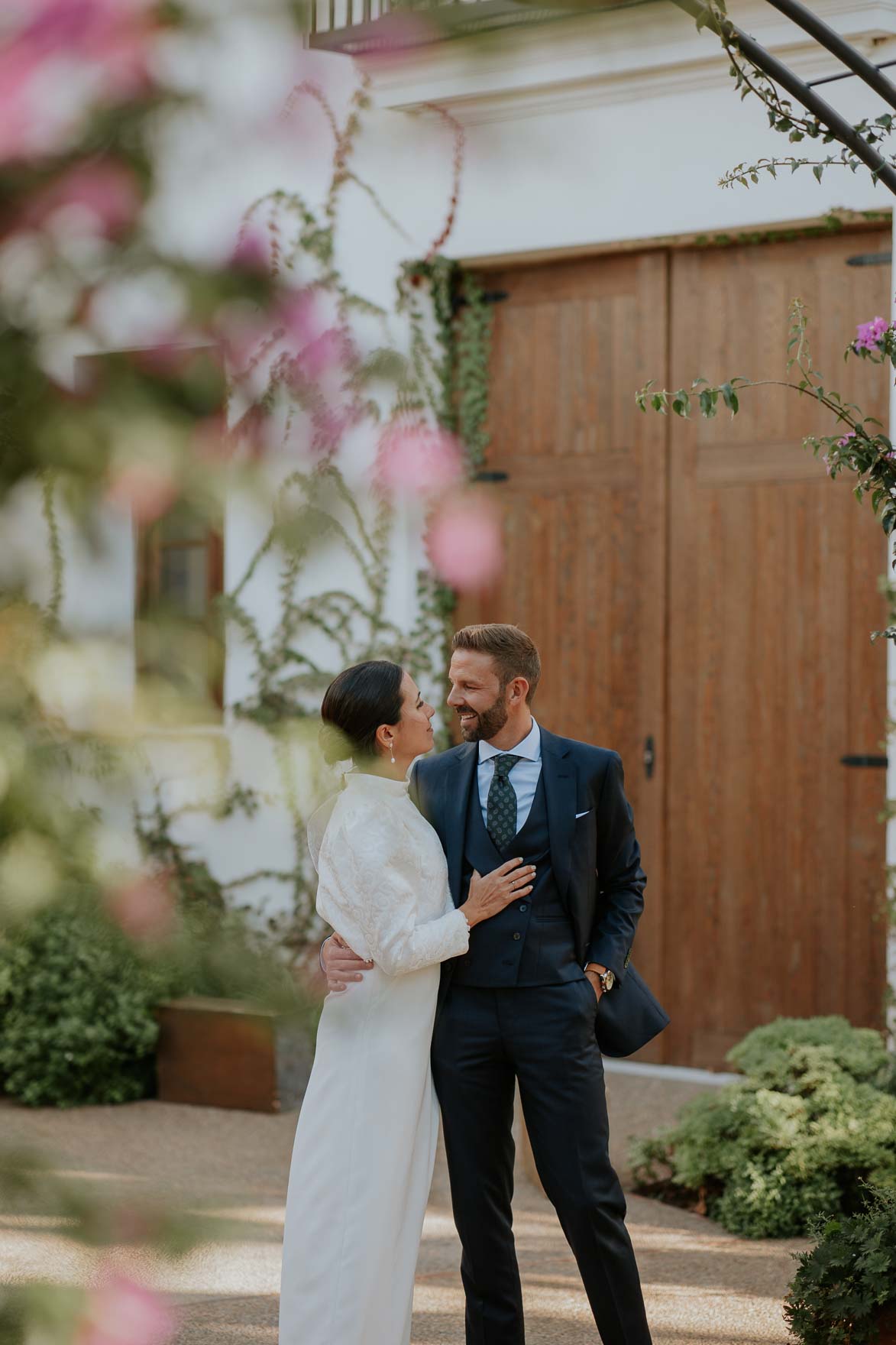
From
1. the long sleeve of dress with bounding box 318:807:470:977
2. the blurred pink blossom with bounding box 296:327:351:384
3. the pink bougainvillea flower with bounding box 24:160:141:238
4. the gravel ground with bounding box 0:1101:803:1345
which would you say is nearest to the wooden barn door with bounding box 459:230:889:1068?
the gravel ground with bounding box 0:1101:803:1345

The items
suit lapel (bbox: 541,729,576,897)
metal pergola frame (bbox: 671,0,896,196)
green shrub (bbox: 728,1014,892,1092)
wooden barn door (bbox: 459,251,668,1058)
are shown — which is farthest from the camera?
wooden barn door (bbox: 459,251,668,1058)

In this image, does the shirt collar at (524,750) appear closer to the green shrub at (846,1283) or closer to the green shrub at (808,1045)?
the green shrub at (846,1283)

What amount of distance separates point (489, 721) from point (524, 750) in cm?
10

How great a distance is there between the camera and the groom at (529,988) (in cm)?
305

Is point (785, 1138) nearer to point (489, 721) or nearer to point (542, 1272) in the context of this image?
point (542, 1272)

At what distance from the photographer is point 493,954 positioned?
10.1 ft

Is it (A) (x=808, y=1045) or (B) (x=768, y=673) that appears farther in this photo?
(B) (x=768, y=673)

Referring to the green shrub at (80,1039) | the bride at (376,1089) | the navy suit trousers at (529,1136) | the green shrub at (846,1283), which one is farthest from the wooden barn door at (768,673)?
the bride at (376,1089)

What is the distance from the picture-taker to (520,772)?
323cm

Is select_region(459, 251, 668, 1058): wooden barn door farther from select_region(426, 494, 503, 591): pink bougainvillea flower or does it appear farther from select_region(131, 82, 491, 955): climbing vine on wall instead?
select_region(131, 82, 491, 955): climbing vine on wall

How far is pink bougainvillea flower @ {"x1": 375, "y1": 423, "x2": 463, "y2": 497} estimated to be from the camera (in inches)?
28.6

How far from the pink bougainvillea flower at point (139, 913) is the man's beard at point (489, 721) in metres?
2.56

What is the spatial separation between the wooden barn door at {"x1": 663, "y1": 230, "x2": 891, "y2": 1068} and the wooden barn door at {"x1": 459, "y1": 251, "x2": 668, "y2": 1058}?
81 mm

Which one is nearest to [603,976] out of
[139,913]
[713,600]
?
[139,913]
